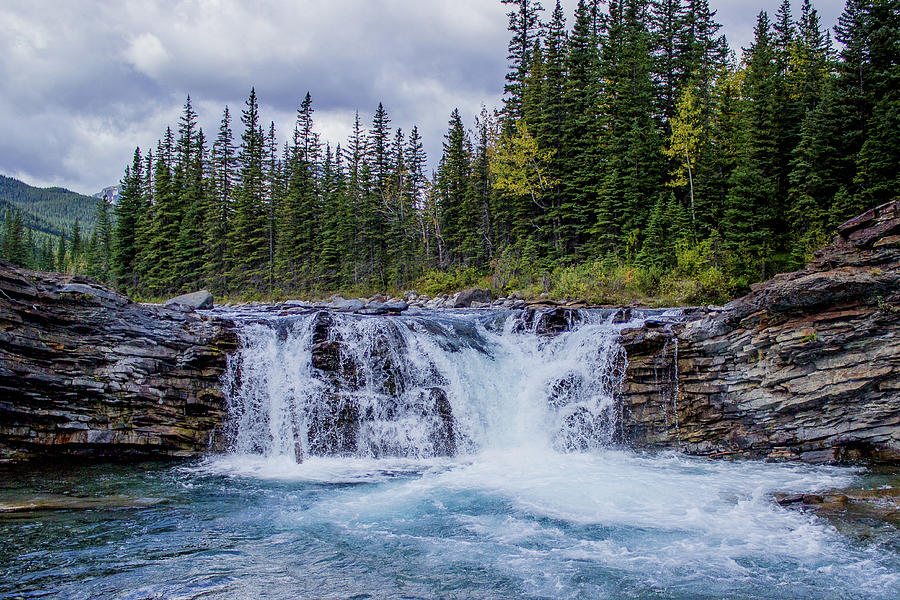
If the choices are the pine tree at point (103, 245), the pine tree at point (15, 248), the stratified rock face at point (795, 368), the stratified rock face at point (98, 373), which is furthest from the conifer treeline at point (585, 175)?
the stratified rock face at point (98, 373)

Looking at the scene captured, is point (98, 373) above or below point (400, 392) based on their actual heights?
above

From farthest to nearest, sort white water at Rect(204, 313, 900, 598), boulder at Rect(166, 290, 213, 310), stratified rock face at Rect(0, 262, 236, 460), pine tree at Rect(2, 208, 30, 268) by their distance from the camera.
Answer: pine tree at Rect(2, 208, 30, 268) → boulder at Rect(166, 290, 213, 310) → stratified rock face at Rect(0, 262, 236, 460) → white water at Rect(204, 313, 900, 598)

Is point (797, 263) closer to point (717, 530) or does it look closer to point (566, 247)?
point (566, 247)

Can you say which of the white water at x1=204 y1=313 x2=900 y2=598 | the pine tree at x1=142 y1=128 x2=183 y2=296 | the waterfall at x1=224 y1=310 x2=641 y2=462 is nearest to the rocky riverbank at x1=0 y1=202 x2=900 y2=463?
the waterfall at x1=224 y1=310 x2=641 y2=462

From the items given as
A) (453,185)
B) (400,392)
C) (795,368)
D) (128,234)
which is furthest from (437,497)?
(128,234)

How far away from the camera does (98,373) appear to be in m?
11.9

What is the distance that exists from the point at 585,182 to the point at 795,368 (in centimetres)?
2430

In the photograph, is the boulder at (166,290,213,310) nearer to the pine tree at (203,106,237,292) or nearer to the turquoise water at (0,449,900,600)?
the turquoise water at (0,449,900,600)

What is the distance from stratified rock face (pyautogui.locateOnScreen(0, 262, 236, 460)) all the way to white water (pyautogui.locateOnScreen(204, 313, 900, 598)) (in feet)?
3.29

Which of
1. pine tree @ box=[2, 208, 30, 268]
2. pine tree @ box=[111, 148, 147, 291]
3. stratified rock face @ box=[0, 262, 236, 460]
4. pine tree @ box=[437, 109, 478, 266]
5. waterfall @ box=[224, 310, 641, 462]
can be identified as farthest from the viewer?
pine tree @ box=[2, 208, 30, 268]

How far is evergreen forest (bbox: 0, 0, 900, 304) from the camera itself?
26.1 meters

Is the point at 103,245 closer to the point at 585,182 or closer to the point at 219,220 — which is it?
the point at 219,220

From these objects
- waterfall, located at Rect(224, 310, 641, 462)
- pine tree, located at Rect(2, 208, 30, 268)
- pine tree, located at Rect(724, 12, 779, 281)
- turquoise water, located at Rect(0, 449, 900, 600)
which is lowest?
turquoise water, located at Rect(0, 449, 900, 600)

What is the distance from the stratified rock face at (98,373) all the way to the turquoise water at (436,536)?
2.73 feet
